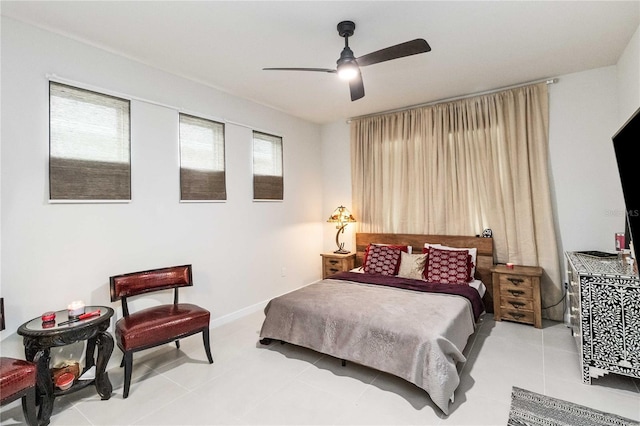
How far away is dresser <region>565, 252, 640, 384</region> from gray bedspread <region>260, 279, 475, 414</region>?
0.82m

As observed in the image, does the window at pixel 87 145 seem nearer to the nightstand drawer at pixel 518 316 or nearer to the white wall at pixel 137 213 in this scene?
the white wall at pixel 137 213

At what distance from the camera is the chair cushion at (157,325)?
2346 mm

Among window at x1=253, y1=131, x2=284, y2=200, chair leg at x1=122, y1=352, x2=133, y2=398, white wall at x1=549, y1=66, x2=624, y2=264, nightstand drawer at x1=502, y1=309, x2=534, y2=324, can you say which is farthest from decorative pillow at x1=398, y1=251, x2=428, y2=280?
chair leg at x1=122, y1=352, x2=133, y2=398

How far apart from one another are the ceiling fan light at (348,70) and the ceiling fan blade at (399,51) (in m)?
0.12

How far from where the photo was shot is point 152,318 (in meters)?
2.52

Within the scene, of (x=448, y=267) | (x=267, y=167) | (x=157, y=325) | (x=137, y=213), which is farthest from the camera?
(x=267, y=167)

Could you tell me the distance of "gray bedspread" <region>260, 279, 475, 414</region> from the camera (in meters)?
2.14

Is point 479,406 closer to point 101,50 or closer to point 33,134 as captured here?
point 33,134

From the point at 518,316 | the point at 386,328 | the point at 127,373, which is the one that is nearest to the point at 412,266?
the point at 518,316

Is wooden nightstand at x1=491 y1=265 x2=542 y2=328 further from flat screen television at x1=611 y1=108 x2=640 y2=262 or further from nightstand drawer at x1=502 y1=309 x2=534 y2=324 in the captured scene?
flat screen television at x1=611 y1=108 x2=640 y2=262

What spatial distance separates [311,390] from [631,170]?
230cm

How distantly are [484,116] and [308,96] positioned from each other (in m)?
2.24

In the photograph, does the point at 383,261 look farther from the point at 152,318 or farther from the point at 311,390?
the point at 152,318

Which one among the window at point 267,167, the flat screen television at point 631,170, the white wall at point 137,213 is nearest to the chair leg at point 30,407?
the white wall at point 137,213
